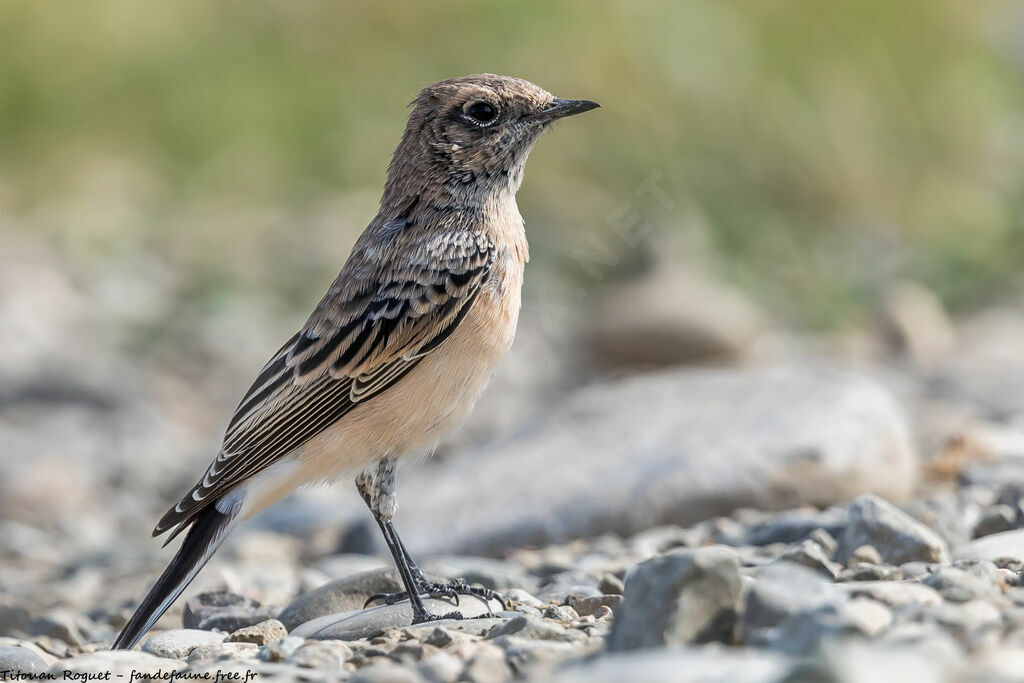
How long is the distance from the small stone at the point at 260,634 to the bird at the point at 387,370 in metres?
0.53

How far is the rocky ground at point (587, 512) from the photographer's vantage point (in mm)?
3793

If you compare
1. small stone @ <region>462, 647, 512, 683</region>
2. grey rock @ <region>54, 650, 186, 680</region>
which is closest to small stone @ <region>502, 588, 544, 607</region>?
small stone @ <region>462, 647, 512, 683</region>

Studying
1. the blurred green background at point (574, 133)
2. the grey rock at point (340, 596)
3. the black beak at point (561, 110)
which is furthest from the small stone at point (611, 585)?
the blurred green background at point (574, 133)

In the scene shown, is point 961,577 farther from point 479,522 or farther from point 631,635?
point 479,522

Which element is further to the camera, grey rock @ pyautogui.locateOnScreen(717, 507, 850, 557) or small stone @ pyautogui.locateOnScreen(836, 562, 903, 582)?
grey rock @ pyautogui.locateOnScreen(717, 507, 850, 557)

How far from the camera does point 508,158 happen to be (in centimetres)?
635

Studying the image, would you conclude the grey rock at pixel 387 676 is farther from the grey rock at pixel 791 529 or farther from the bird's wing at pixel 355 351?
the grey rock at pixel 791 529

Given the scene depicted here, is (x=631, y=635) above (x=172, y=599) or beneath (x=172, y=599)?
beneath

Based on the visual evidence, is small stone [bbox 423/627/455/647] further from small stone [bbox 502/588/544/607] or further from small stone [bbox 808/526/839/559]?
small stone [bbox 808/526/839/559]

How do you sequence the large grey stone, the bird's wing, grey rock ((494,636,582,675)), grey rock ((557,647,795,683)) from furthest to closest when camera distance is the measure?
the large grey stone, the bird's wing, grey rock ((494,636,582,675)), grey rock ((557,647,795,683))

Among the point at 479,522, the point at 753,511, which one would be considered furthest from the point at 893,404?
the point at 479,522

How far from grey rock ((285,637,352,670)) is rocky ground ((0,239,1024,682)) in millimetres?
10

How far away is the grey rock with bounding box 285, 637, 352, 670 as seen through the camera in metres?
4.24

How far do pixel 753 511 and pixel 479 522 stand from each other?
153cm
